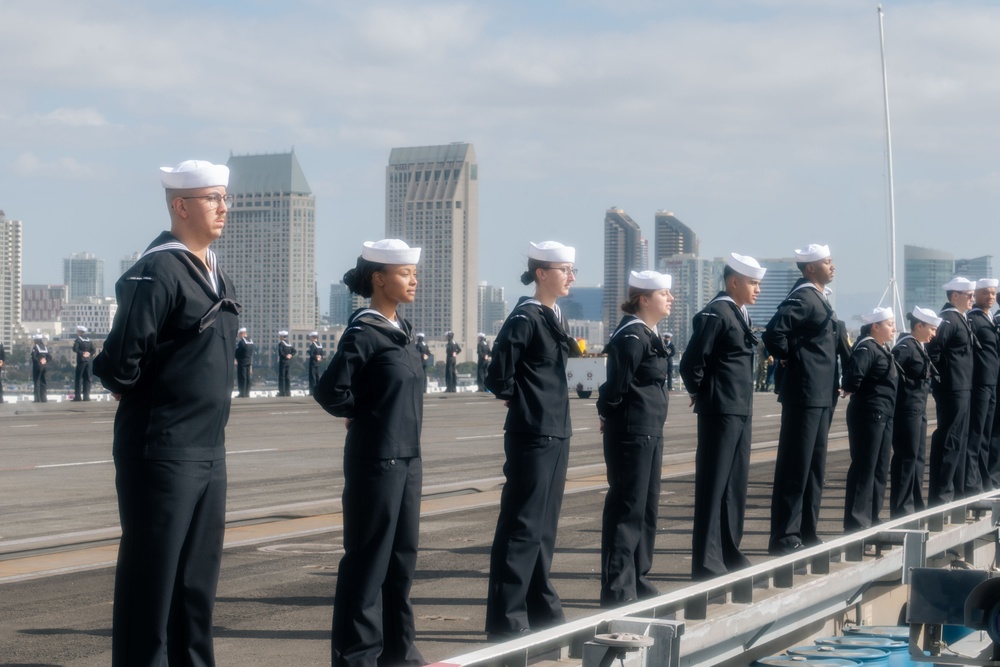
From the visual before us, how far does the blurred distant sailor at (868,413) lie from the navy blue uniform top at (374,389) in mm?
5773

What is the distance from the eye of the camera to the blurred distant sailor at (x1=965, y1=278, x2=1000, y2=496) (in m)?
14.6

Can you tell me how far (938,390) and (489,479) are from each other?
539cm

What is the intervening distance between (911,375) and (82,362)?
28.1 m

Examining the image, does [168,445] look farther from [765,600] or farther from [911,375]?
[911,375]

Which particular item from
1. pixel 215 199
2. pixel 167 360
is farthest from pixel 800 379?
pixel 167 360

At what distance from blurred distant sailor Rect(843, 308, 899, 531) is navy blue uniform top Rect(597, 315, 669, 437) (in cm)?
329

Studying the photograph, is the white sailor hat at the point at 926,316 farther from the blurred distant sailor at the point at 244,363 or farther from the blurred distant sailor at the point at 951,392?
the blurred distant sailor at the point at 244,363

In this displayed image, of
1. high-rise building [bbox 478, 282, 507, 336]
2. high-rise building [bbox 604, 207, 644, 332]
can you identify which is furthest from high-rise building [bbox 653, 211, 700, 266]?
high-rise building [bbox 478, 282, 507, 336]

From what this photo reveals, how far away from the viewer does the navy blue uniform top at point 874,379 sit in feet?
38.1

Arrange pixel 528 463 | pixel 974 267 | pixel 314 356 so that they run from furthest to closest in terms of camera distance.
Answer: pixel 314 356 → pixel 974 267 → pixel 528 463

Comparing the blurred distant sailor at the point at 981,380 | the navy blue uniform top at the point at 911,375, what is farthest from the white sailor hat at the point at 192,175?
the blurred distant sailor at the point at 981,380

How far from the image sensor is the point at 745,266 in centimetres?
925

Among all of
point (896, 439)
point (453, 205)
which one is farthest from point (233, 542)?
point (453, 205)

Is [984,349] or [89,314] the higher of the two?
[89,314]
